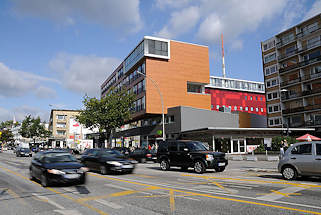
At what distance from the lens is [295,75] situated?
53.2 metres

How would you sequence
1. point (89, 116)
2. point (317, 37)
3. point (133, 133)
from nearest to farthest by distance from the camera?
point (89, 116), point (317, 37), point (133, 133)

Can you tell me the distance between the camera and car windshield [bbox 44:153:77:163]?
10912 millimetres

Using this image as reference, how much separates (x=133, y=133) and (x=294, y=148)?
43.4 metres

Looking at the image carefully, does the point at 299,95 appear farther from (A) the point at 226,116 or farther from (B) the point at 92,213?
(B) the point at 92,213

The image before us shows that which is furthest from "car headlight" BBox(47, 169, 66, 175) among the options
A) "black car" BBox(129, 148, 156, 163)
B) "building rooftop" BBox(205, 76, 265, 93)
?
"building rooftop" BBox(205, 76, 265, 93)

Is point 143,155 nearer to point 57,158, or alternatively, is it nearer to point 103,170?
point 103,170

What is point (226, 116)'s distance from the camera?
48.8 metres

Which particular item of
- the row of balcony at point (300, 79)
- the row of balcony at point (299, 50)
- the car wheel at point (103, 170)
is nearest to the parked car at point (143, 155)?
the car wheel at point (103, 170)

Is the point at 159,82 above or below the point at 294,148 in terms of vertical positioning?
above

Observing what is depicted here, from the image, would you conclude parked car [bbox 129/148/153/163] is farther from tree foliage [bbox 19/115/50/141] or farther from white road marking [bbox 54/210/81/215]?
tree foliage [bbox 19/115/50/141]

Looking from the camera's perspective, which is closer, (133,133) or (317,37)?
(317,37)

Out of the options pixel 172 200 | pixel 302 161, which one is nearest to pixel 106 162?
pixel 172 200

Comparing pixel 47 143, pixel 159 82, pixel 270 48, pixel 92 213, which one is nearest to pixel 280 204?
pixel 92 213

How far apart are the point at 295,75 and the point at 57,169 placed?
53.5 metres
